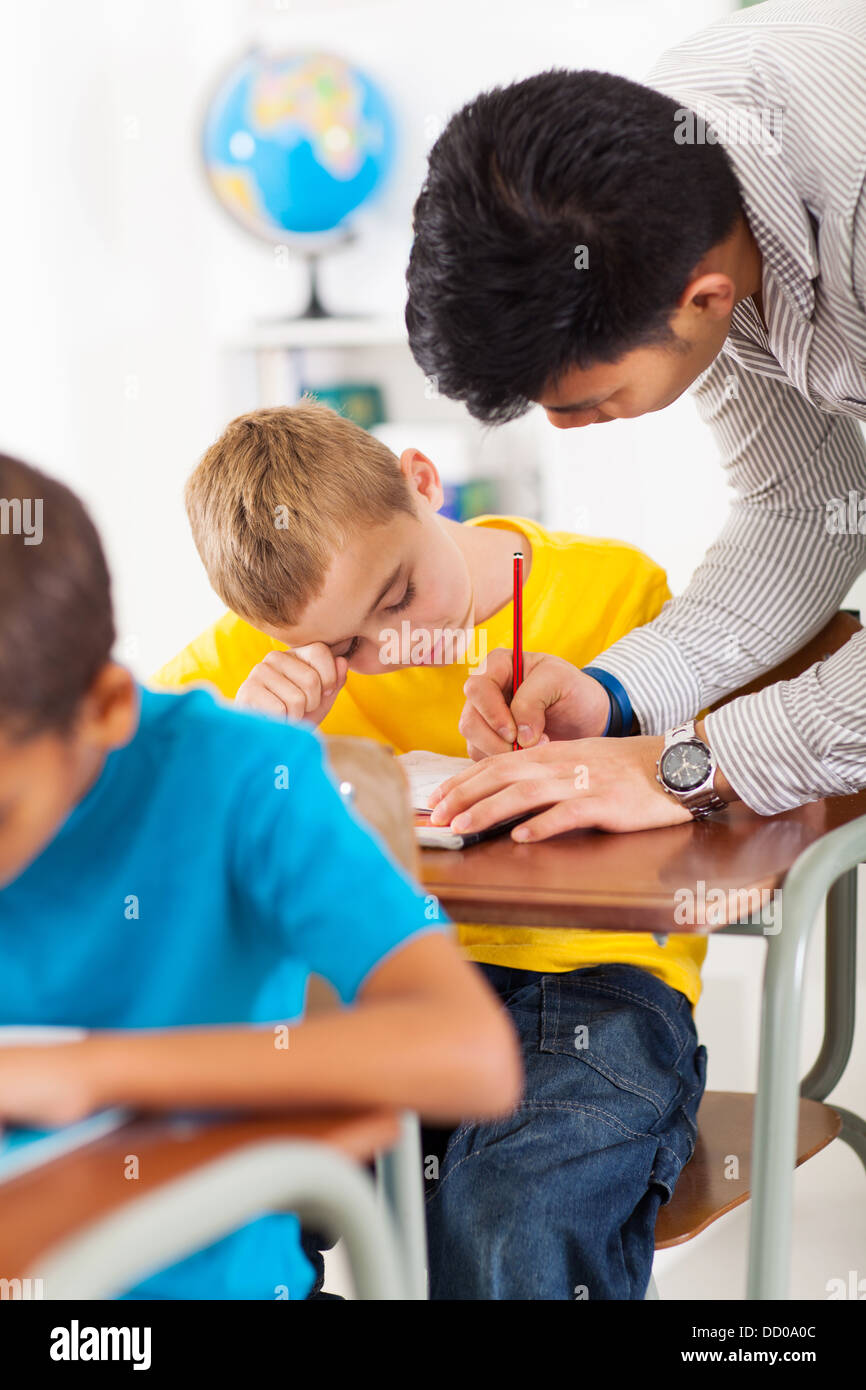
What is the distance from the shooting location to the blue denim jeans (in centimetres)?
108

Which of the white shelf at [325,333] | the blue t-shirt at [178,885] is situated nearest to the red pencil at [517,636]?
the blue t-shirt at [178,885]

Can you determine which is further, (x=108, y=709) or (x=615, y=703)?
(x=615, y=703)

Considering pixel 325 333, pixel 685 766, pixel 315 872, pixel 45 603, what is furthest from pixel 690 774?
pixel 325 333

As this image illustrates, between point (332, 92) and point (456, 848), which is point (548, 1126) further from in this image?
point (332, 92)

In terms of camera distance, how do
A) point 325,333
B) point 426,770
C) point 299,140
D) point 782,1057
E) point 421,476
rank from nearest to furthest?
point 782,1057, point 426,770, point 421,476, point 299,140, point 325,333

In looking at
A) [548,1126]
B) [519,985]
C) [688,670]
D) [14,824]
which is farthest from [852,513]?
[14,824]

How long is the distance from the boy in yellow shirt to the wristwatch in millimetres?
165

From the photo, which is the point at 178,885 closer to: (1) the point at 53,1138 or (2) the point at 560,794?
(1) the point at 53,1138

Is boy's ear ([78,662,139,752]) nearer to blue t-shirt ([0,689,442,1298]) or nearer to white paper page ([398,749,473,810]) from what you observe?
blue t-shirt ([0,689,442,1298])

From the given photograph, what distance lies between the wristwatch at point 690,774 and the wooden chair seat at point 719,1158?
0.97 ft

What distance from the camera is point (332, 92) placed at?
2375 millimetres

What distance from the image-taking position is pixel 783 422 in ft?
4.64

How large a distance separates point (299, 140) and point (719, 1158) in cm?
184

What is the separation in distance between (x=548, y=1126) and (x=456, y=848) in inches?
9.4
